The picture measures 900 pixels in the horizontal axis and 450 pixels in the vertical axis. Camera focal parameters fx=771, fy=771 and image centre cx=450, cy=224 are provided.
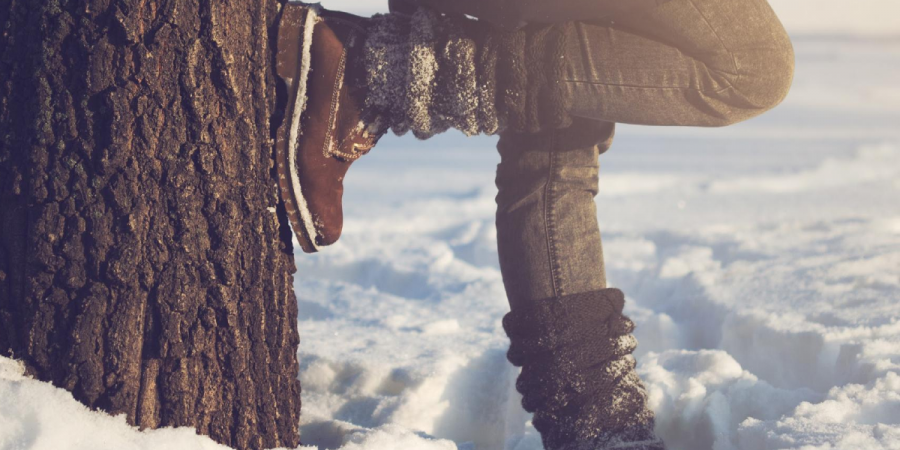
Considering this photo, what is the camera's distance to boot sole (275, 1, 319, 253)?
113 cm

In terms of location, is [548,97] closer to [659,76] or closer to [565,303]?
[659,76]

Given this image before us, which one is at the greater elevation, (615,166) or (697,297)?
(615,166)

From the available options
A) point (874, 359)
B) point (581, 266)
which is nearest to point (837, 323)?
point (874, 359)

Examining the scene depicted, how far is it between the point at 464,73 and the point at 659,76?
0.31 m

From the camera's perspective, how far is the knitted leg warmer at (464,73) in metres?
1.17

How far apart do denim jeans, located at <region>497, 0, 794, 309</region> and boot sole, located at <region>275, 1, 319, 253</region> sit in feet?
1.29

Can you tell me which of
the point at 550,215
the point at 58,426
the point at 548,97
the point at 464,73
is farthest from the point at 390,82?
the point at 58,426

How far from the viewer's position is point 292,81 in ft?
3.75

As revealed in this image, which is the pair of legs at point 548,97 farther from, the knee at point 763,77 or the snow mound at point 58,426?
the snow mound at point 58,426

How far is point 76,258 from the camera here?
3.29 ft

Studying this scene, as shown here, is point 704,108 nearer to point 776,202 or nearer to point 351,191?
point 776,202

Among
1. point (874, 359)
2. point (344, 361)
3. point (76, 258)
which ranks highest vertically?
point (76, 258)

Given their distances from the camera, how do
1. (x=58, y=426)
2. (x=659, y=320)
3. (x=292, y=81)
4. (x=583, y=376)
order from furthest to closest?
(x=659, y=320), (x=583, y=376), (x=292, y=81), (x=58, y=426)

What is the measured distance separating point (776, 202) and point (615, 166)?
42.2 inches
